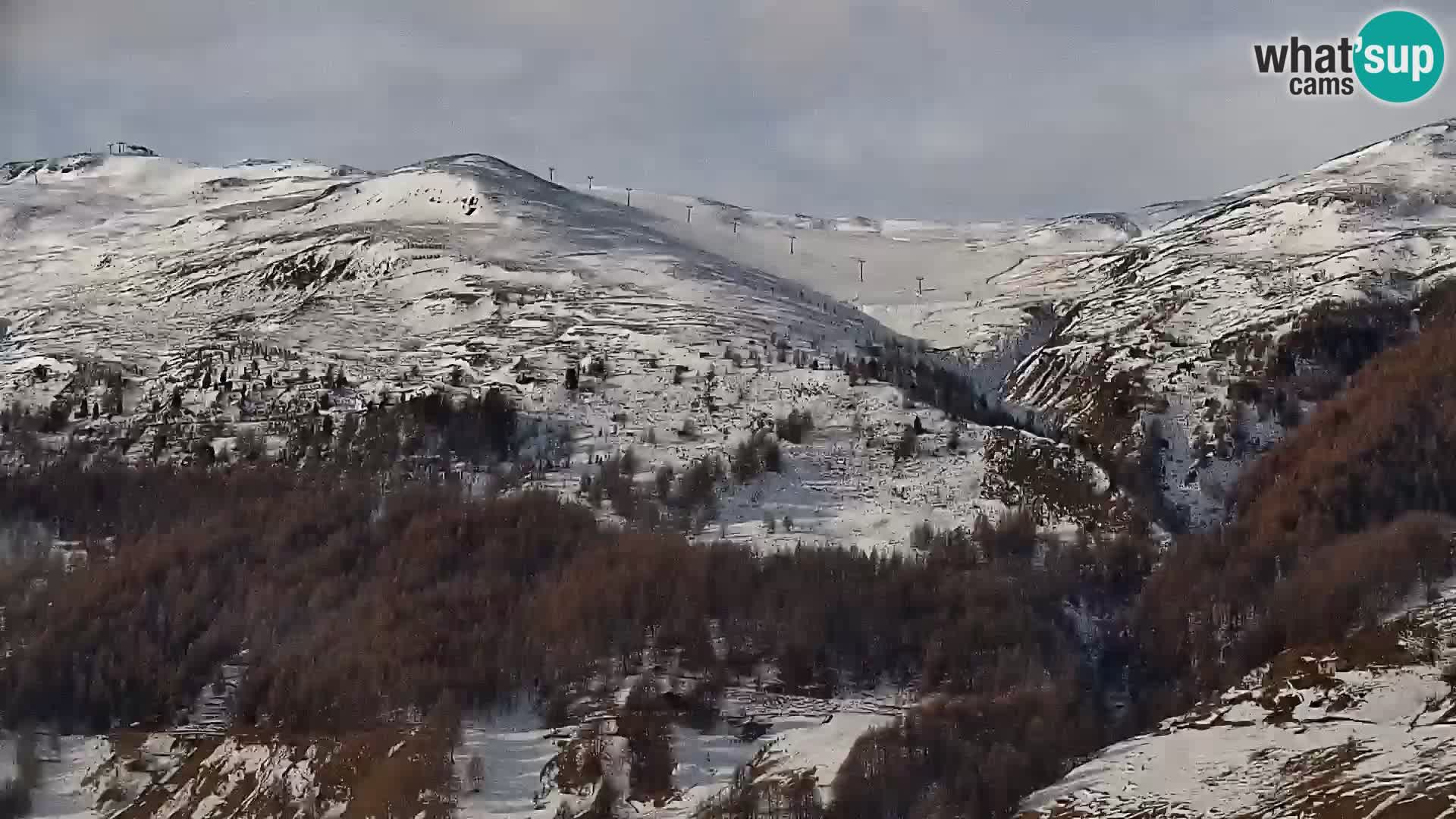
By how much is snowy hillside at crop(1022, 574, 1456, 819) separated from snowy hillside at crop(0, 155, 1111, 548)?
30.2m

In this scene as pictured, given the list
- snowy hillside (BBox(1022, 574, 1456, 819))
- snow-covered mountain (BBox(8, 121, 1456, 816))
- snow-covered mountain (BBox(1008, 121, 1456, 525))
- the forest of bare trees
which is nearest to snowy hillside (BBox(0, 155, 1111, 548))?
snow-covered mountain (BBox(8, 121, 1456, 816))

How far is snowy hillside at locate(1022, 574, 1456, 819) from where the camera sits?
2167 inches

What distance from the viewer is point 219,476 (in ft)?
354

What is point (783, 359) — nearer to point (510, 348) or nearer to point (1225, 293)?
point (510, 348)

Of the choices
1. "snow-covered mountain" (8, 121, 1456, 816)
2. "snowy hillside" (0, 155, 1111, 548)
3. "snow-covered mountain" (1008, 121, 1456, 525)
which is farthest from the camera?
"snow-covered mountain" (1008, 121, 1456, 525)

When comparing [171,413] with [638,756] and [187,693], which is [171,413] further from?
[638,756]

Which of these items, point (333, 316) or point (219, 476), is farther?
point (333, 316)

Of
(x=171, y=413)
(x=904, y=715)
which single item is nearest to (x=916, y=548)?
(x=904, y=715)

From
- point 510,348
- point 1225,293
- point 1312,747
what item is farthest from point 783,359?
point 1312,747

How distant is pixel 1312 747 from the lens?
6006 centimetres

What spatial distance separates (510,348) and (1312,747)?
8567 centimetres

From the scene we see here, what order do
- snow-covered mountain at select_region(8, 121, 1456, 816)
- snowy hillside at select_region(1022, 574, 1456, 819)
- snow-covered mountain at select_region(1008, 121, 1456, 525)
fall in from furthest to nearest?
snow-covered mountain at select_region(1008, 121, 1456, 525), snow-covered mountain at select_region(8, 121, 1456, 816), snowy hillside at select_region(1022, 574, 1456, 819)

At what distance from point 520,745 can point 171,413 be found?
2207 inches

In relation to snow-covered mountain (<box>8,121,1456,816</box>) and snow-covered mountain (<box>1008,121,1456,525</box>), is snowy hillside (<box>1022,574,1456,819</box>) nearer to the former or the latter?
snow-covered mountain (<box>8,121,1456,816</box>)
